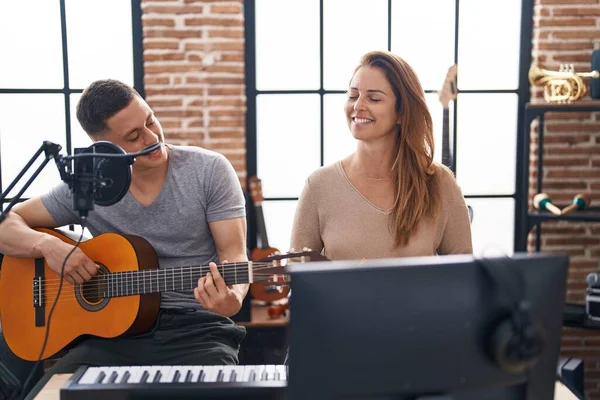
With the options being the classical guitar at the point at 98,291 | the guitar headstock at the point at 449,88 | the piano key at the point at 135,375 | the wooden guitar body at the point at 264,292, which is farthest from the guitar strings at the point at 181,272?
the guitar headstock at the point at 449,88

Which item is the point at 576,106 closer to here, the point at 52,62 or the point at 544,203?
the point at 544,203

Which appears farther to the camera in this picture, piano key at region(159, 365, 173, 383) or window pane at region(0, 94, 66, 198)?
window pane at region(0, 94, 66, 198)

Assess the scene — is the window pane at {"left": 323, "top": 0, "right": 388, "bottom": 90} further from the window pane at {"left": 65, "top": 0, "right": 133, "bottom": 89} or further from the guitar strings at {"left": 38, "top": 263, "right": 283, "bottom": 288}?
the guitar strings at {"left": 38, "top": 263, "right": 283, "bottom": 288}

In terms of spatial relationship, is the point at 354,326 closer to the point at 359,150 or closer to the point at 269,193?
the point at 359,150

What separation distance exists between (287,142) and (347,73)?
19.7 inches

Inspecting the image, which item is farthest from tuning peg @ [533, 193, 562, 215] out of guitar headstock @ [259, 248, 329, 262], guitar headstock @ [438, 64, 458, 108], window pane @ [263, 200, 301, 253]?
guitar headstock @ [259, 248, 329, 262]

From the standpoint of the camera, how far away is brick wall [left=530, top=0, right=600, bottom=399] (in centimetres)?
319

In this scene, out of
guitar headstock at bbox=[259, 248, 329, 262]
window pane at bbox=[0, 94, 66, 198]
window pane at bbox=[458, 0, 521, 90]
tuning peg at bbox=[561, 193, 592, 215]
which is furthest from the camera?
window pane at bbox=[458, 0, 521, 90]

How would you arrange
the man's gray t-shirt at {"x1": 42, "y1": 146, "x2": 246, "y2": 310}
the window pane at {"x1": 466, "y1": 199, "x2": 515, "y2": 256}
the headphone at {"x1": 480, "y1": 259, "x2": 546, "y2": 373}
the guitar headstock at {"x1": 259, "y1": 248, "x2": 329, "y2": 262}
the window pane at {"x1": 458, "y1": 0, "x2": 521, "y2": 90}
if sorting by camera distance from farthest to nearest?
the window pane at {"x1": 466, "y1": 199, "x2": 515, "y2": 256}, the window pane at {"x1": 458, "y1": 0, "x2": 521, "y2": 90}, the man's gray t-shirt at {"x1": 42, "y1": 146, "x2": 246, "y2": 310}, the guitar headstock at {"x1": 259, "y1": 248, "x2": 329, "y2": 262}, the headphone at {"x1": 480, "y1": 259, "x2": 546, "y2": 373}

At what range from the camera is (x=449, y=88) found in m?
3.10

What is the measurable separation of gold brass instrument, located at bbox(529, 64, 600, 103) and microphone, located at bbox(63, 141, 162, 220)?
2382 millimetres

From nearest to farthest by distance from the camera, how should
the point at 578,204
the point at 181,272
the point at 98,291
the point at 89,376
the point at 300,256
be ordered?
the point at 89,376
the point at 300,256
the point at 181,272
the point at 98,291
the point at 578,204

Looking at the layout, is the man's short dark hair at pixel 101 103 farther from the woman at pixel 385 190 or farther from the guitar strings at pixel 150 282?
the woman at pixel 385 190

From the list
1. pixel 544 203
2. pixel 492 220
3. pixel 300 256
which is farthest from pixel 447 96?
pixel 300 256
